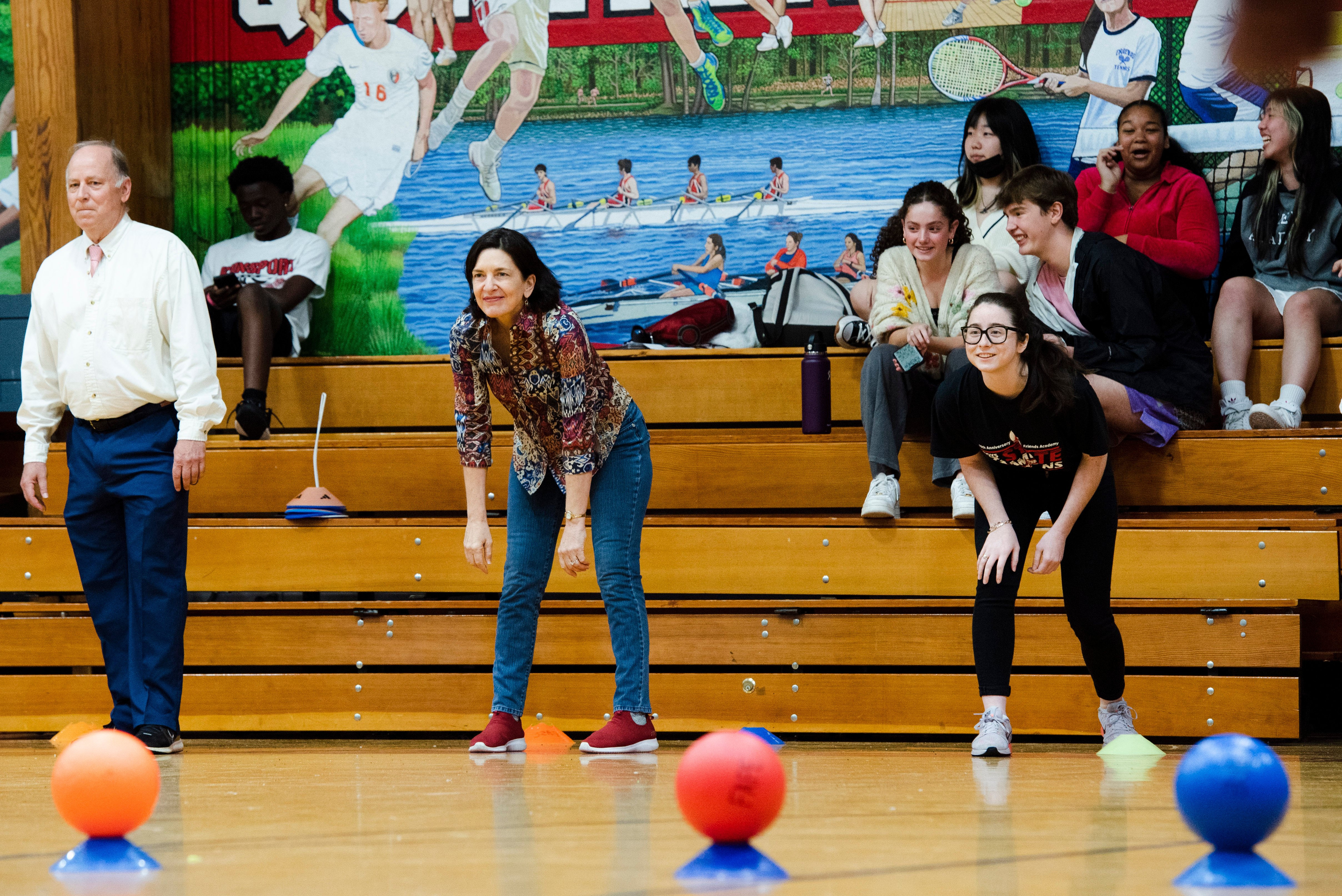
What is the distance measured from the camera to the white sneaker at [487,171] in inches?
222

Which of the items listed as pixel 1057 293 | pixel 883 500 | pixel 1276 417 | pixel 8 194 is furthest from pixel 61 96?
pixel 1276 417

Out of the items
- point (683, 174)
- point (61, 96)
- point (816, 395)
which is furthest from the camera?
point (683, 174)

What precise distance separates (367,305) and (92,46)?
1445 millimetres

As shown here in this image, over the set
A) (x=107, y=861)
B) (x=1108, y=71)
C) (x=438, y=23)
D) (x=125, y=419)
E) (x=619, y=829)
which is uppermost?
(x=438, y=23)

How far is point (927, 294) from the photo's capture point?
4.37 meters

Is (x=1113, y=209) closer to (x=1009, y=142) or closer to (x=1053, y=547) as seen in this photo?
(x=1009, y=142)

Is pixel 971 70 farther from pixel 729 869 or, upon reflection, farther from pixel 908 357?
pixel 729 869

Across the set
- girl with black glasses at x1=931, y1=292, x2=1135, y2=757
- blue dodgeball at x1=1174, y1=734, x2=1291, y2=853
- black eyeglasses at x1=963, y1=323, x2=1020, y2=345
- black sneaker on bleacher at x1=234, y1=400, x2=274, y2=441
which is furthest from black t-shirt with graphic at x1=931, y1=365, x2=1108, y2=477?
black sneaker on bleacher at x1=234, y1=400, x2=274, y2=441

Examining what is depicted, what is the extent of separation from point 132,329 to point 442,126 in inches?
100

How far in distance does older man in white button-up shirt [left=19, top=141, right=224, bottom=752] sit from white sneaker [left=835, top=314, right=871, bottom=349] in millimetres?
2165

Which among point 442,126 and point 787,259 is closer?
point 787,259

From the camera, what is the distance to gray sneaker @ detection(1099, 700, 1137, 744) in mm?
3314

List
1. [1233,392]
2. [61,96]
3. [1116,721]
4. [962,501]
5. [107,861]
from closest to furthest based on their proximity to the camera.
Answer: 1. [107,861]
2. [1116,721]
3. [962,501]
4. [1233,392]
5. [61,96]

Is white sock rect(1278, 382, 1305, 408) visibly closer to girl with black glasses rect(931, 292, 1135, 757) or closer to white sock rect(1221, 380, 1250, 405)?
white sock rect(1221, 380, 1250, 405)
